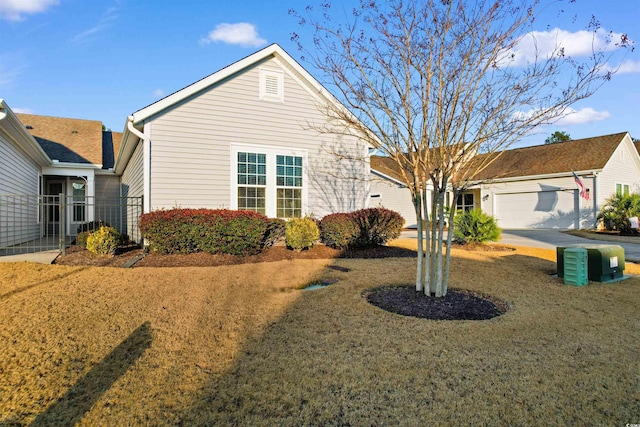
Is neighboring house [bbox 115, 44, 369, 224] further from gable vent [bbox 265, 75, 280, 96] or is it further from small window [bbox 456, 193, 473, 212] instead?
small window [bbox 456, 193, 473, 212]

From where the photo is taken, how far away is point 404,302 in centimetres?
518

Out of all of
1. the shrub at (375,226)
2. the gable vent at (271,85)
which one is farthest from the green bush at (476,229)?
the gable vent at (271,85)

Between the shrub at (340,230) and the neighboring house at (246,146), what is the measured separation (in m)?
1.24

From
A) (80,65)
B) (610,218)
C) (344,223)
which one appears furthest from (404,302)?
(610,218)

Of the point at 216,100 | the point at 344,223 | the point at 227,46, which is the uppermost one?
the point at 227,46

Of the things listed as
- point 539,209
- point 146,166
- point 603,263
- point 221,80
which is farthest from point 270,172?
point 539,209

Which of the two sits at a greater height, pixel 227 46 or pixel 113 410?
pixel 227 46

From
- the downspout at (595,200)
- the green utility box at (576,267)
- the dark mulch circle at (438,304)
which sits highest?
the downspout at (595,200)

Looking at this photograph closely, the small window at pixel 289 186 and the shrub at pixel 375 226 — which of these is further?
the small window at pixel 289 186

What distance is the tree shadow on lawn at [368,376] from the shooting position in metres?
2.42

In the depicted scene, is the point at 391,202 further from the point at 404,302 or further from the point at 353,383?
the point at 353,383

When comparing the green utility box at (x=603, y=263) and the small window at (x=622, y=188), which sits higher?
the small window at (x=622, y=188)

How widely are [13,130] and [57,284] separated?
6345 millimetres

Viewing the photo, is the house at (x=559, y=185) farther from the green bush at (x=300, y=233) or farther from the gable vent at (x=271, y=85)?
the green bush at (x=300, y=233)
